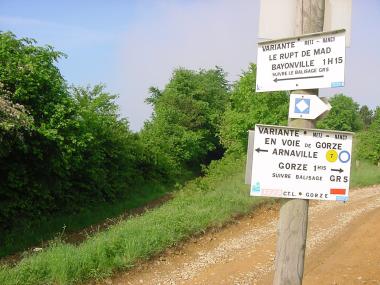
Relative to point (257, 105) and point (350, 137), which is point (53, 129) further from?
point (257, 105)

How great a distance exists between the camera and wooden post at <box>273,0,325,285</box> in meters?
2.94

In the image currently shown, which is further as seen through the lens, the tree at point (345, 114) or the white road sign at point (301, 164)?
the tree at point (345, 114)

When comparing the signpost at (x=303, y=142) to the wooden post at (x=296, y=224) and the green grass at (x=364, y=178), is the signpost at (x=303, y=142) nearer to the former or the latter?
the wooden post at (x=296, y=224)

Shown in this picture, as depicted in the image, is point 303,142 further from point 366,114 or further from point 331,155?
point 366,114

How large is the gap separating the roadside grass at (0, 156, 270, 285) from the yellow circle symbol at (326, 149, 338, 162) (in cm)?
422

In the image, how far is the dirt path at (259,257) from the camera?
6.38 m

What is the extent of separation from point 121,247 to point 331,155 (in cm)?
492

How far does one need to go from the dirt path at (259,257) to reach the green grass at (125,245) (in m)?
0.21

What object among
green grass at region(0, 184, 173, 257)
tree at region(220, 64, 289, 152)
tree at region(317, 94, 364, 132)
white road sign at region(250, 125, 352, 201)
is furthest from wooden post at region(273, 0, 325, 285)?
tree at region(317, 94, 364, 132)

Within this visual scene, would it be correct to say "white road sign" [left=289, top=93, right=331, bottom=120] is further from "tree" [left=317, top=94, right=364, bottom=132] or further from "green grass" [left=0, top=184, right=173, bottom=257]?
"tree" [left=317, top=94, right=364, bottom=132]

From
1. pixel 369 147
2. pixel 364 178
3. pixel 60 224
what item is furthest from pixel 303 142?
pixel 369 147

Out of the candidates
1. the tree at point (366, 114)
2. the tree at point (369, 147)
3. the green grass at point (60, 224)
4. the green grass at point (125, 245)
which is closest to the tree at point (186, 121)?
the green grass at point (60, 224)

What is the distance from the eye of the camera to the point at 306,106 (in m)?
2.94

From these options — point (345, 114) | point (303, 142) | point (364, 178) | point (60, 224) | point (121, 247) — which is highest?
point (345, 114)
